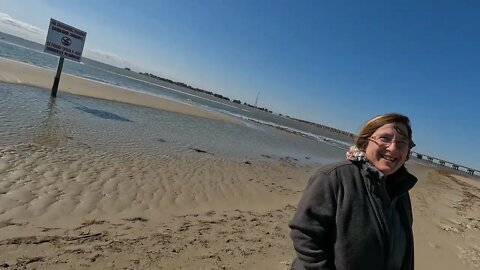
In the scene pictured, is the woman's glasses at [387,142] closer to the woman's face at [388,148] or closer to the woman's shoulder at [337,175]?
the woman's face at [388,148]

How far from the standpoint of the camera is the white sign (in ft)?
60.4

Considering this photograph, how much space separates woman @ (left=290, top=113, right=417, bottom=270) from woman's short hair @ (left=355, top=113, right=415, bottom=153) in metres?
0.17

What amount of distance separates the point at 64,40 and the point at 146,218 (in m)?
16.1

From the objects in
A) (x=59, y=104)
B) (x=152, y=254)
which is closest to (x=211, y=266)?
(x=152, y=254)

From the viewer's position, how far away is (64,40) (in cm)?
1898

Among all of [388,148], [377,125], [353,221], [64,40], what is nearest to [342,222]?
[353,221]

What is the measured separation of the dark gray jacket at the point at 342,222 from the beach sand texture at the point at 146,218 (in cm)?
296

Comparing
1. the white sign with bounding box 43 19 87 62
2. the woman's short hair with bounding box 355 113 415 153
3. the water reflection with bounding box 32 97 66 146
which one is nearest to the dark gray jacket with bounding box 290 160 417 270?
the woman's short hair with bounding box 355 113 415 153

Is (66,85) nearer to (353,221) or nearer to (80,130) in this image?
(80,130)

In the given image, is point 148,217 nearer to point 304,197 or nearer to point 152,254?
point 152,254

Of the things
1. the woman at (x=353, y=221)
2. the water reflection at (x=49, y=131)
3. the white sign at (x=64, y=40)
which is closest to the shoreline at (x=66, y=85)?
the white sign at (x=64, y=40)

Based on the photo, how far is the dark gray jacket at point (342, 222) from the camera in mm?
2158

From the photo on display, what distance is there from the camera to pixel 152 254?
4.91 m

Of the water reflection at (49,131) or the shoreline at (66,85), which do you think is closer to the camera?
the water reflection at (49,131)
